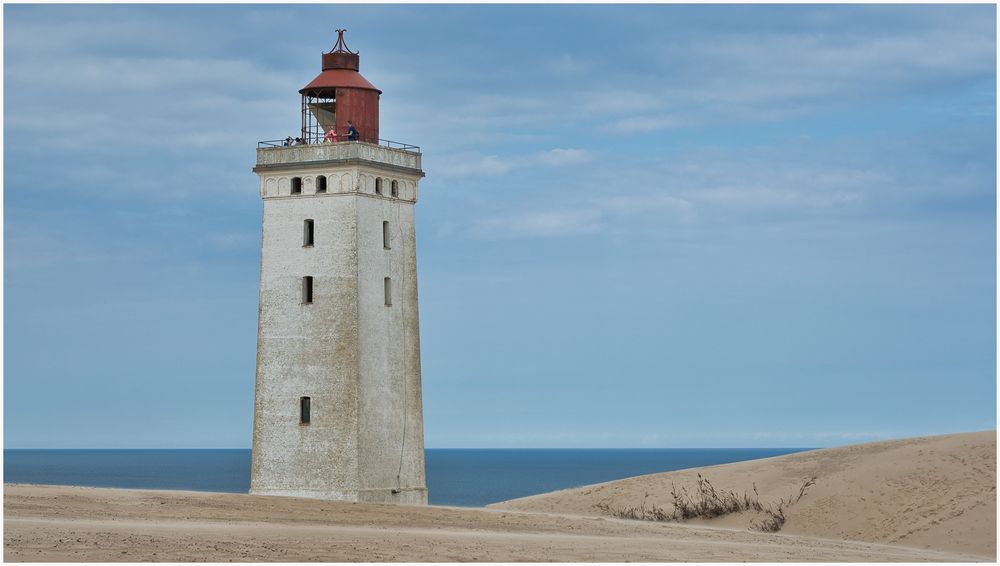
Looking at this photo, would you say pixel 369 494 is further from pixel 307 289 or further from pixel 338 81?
pixel 338 81

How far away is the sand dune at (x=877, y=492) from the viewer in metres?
36.3

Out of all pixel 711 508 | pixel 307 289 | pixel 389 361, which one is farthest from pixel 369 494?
pixel 711 508

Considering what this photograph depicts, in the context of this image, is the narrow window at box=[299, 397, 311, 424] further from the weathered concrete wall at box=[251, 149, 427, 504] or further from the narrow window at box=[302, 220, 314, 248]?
the narrow window at box=[302, 220, 314, 248]

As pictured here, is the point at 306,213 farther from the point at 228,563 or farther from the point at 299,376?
the point at 228,563

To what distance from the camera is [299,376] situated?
137 feet

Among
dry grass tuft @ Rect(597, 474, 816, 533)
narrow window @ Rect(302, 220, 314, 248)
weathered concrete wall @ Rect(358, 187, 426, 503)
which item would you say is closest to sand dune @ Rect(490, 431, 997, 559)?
dry grass tuft @ Rect(597, 474, 816, 533)

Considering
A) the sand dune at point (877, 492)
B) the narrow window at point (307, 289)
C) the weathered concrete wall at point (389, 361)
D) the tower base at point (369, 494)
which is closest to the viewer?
the sand dune at point (877, 492)

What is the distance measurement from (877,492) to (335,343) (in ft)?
46.2

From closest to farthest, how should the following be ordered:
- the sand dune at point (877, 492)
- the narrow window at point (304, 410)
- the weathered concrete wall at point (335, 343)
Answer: the sand dune at point (877, 492)
the weathered concrete wall at point (335, 343)
the narrow window at point (304, 410)

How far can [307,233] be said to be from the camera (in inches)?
1657

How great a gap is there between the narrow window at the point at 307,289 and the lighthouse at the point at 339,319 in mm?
26

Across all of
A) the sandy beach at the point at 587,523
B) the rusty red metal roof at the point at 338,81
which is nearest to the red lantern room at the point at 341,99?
the rusty red metal roof at the point at 338,81

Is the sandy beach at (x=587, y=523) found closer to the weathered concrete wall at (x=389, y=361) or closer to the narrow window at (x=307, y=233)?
the weathered concrete wall at (x=389, y=361)

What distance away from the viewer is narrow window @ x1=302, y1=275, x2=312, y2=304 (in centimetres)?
4194
